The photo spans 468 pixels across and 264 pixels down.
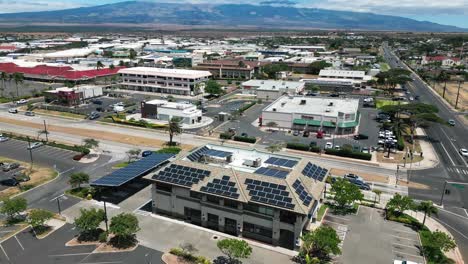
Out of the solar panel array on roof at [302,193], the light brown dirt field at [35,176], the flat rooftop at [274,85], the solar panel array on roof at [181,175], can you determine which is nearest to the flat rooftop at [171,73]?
the flat rooftop at [274,85]

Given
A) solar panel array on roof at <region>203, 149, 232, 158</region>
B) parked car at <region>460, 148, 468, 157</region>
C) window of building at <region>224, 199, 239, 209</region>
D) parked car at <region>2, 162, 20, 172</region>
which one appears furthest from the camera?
parked car at <region>460, 148, 468, 157</region>

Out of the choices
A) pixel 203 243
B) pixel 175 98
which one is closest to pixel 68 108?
pixel 175 98

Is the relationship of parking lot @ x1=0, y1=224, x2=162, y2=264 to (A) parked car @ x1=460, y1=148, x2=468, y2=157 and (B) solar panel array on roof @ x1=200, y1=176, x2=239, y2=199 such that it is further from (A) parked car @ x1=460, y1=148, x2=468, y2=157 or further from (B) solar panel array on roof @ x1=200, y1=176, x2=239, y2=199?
(A) parked car @ x1=460, y1=148, x2=468, y2=157

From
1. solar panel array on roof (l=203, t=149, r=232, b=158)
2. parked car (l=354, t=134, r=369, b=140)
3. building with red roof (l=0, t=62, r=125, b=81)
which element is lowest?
parked car (l=354, t=134, r=369, b=140)

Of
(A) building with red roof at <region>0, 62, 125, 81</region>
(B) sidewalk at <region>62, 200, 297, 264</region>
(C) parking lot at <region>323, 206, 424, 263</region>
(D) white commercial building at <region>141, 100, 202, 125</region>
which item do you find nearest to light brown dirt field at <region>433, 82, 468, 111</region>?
(D) white commercial building at <region>141, 100, 202, 125</region>

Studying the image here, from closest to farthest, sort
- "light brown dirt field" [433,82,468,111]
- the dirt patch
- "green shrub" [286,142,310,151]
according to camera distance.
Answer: the dirt patch → "green shrub" [286,142,310,151] → "light brown dirt field" [433,82,468,111]

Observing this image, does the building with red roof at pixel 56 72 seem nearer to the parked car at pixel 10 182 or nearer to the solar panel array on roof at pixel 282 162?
the parked car at pixel 10 182

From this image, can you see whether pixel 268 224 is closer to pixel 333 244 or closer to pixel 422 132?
pixel 333 244
